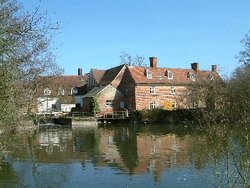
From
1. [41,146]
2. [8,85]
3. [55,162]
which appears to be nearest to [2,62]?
[8,85]

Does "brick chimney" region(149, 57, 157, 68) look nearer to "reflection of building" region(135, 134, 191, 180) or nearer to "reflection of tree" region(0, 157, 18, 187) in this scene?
"reflection of building" region(135, 134, 191, 180)

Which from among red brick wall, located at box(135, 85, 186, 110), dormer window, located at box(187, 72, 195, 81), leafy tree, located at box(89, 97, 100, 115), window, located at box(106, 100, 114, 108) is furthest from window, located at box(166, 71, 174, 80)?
leafy tree, located at box(89, 97, 100, 115)

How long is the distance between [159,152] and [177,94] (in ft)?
136

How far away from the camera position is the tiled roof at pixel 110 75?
71.3 metres

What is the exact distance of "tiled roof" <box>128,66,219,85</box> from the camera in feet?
212

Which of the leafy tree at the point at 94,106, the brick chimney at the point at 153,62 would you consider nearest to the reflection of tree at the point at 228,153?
the leafy tree at the point at 94,106

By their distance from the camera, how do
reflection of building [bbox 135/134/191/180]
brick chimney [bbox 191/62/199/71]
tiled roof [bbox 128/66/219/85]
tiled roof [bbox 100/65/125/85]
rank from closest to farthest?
reflection of building [bbox 135/134/191/180] < tiled roof [bbox 128/66/219/85] < brick chimney [bbox 191/62/199/71] < tiled roof [bbox 100/65/125/85]

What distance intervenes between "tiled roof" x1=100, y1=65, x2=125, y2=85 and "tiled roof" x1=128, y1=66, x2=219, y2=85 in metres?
5.24

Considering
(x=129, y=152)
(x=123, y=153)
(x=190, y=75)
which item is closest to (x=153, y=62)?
(x=190, y=75)

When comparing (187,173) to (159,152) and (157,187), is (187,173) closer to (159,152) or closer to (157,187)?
(157,187)

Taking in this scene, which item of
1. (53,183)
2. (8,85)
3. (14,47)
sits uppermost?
(14,47)

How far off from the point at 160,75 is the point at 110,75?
1019 centimetres

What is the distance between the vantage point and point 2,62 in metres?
12.1

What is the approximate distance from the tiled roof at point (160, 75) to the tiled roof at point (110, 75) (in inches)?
206
